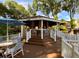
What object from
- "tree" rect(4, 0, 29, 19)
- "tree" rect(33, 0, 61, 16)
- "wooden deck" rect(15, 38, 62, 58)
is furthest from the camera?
"tree" rect(4, 0, 29, 19)

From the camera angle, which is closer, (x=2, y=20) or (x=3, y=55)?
(x=3, y=55)

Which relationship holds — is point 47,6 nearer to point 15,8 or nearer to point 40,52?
point 15,8

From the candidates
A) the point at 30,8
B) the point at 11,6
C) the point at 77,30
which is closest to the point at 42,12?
the point at 30,8

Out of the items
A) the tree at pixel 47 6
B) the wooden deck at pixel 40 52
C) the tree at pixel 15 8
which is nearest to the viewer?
the wooden deck at pixel 40 52

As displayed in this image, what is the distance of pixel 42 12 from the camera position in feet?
47.7

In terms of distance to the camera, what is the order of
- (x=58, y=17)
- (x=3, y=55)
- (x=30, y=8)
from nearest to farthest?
1. (x=3, y=55)
2. (x=30, y=8)
3. (x=58, y=17)

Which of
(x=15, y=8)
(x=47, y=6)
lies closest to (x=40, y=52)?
(x=47, y=6)

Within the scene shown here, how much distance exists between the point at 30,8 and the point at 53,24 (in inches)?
119

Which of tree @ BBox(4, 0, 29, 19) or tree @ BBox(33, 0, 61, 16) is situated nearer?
tree @ BBox(33, 0, 61, 16)

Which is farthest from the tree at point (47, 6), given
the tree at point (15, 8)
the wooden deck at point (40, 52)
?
the wooden deck at point (40, 52)

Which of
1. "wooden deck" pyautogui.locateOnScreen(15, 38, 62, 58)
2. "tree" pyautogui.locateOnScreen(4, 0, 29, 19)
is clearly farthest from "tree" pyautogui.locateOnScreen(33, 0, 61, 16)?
"wooden deck" pyautogui.locateOnScreen(15, 38, 62, 58)

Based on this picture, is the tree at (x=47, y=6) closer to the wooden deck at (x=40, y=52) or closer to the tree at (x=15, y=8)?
the tree at (x=15, y=8)

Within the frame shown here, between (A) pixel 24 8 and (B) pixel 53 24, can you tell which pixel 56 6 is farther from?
(A) pixel 24 8

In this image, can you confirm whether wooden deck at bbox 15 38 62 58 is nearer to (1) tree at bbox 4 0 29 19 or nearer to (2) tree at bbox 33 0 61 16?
(2) tree at bbox 33 0 61 16
